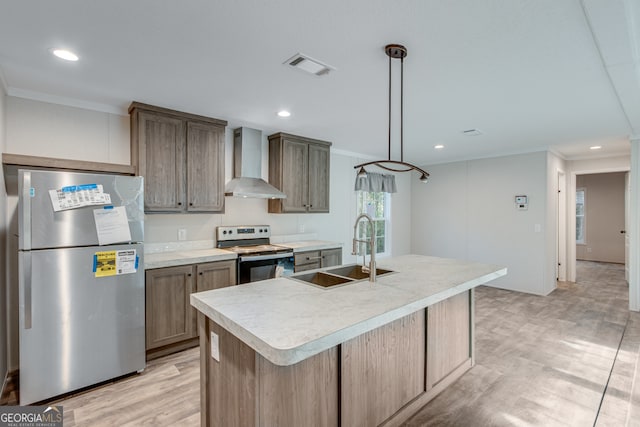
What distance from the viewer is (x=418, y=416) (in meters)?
2.12

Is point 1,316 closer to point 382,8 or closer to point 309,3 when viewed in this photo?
point 309,3

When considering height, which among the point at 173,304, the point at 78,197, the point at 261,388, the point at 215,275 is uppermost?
the point at 78,197

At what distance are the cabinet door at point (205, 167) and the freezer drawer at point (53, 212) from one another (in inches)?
32.7

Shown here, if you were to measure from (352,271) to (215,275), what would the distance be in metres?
1.50

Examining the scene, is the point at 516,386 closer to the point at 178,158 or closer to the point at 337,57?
the point at 337,57

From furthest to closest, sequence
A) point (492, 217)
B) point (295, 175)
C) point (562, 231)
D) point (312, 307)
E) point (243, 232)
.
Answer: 1. point (562, 231)
2. point (492, 217)
3. point (295, 175)
4. point (243, 232)
5. point (312, 307)

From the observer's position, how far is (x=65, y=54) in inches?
80.2

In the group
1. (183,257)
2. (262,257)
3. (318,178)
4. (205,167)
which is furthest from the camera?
(318,178)

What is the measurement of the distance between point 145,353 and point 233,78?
245cm

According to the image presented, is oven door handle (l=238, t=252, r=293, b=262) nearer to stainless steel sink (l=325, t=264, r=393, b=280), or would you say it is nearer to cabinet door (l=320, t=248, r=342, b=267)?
cabinet door (l=320, t=248, r=342, b=267)

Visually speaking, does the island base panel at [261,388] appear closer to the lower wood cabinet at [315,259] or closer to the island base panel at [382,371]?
the island base panel at [382,371]

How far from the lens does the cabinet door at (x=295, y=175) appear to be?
161 inches

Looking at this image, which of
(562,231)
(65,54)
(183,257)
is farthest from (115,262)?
(562,231)

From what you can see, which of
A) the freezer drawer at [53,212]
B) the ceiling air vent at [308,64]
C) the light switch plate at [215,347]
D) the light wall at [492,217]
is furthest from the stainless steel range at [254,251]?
the light wall at [492,217]
